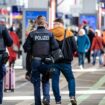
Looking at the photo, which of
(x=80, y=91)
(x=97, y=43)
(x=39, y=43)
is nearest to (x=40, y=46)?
(x=39, y=43)

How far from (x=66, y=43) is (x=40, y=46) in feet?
3.16

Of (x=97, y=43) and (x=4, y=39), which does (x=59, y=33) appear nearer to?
(x=4, y=39)

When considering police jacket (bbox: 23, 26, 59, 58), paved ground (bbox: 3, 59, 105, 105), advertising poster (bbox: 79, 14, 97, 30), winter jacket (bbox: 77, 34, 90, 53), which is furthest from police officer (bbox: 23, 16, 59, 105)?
advertising poster (bbox: 79, 14, 97, 30)

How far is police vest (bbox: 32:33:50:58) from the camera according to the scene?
14609 mm

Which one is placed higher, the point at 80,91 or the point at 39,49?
the point at 39,49

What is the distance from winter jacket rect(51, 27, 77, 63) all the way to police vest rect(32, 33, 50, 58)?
0.78m

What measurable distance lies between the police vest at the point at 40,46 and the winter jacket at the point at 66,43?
0.78m

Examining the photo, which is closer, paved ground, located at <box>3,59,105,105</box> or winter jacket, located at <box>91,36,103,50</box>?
paved ground, located at <box>3,59,105,105</box>

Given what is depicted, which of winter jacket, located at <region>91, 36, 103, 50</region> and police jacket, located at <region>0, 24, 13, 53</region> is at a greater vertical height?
police jacket, located at <region>0, 24, 13, 53</region>

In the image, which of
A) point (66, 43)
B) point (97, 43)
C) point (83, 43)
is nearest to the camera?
point (66, 43)

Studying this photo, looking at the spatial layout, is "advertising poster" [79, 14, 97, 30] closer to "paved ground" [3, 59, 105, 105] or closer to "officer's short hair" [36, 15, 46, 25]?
"paved ground" [3, 59, 105, 105]

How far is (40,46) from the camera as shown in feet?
47.9

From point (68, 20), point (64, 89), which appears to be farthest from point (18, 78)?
point (68, 20)

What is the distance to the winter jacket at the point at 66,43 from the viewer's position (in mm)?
15317
